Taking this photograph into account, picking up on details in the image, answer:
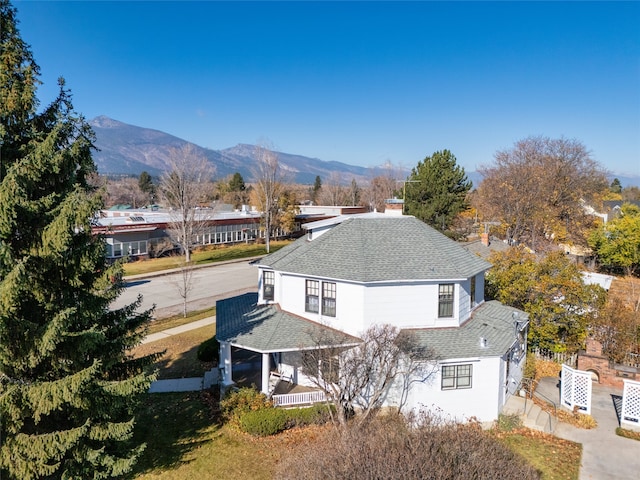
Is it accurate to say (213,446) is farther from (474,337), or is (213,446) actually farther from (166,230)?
(166,230)

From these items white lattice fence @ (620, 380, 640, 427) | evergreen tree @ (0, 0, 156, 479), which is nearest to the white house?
white lattice fence @ (620, 380, 640, 427)

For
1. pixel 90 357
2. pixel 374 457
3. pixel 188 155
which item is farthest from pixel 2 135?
pixel 188 155

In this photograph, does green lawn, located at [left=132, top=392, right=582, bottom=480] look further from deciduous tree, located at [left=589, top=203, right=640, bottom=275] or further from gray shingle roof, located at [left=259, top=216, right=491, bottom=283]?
deciduous tree, located at [left=589, top=203, right=640, bottom=275]

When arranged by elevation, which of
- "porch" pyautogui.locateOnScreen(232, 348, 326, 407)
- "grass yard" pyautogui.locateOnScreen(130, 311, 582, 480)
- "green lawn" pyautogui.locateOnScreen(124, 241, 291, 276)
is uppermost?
"green lawn" pyautogui.locateOnScreen(124, 241, 291, 276)

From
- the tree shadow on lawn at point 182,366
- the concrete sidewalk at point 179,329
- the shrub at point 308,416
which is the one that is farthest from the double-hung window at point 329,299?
the concrete sidewalk at point 179,329

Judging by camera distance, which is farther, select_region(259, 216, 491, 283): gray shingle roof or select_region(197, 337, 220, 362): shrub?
select_region(197, 337, 220, 362): shrub

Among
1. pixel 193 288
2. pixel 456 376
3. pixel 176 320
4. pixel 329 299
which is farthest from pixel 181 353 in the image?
pixel 456 376
